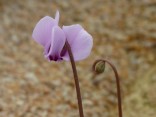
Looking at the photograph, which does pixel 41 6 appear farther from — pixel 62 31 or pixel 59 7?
pixel 62 31

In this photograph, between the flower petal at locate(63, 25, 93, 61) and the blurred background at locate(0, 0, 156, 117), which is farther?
the blurred background at locate(0, 0, 156, 117)

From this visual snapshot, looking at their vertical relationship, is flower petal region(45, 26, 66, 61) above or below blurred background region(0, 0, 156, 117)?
below

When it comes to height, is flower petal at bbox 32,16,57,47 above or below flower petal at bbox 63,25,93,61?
above

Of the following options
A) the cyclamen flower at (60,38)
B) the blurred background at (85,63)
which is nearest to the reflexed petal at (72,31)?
the cyclamen flower at (60,38)

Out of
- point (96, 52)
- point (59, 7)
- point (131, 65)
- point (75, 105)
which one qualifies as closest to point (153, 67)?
point (131, 65)

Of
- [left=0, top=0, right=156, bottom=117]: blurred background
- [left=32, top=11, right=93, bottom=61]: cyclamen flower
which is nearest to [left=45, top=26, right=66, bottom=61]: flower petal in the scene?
[left=32, top=11, right=93, bottom=61]: cyclamen flower

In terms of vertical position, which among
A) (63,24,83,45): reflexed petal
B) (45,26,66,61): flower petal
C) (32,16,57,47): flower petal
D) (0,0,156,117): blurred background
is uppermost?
(0,0,156,117): blurred background

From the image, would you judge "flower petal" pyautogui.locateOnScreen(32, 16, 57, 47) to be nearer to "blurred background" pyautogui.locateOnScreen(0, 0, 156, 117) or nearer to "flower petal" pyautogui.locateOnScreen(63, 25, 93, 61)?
"flower petal" pyautogui.locateOnScreen(63, 25, 93, 61)

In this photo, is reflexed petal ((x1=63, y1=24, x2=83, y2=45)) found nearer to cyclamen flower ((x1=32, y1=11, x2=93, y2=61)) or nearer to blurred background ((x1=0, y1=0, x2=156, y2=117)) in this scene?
cyclamen flower ((x1=32, y1=11, x2=93, y2=61))
